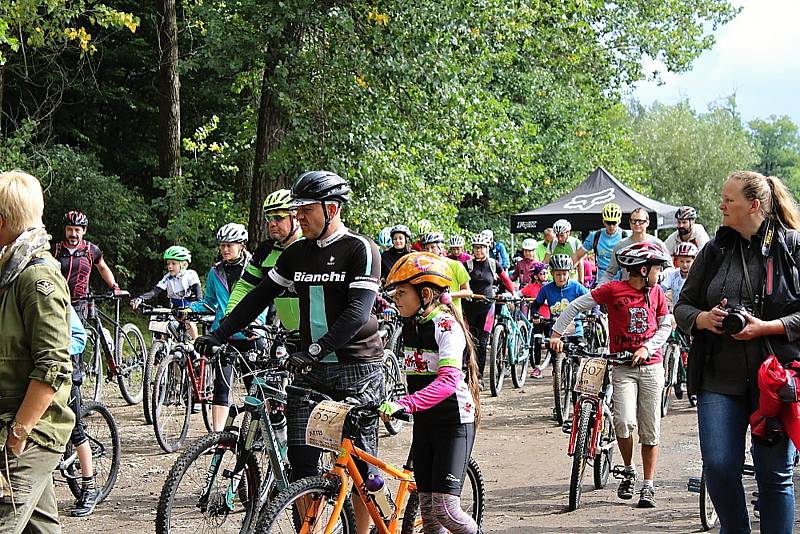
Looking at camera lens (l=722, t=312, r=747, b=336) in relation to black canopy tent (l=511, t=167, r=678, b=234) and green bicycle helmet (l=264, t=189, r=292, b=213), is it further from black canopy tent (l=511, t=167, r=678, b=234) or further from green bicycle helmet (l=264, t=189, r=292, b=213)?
black canopy tent (l=511, t=167, r=678, b=234)

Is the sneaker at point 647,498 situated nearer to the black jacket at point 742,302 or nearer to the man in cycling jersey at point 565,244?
the black jacket at point 742,302

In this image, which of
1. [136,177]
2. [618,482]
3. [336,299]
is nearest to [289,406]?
[336,299]

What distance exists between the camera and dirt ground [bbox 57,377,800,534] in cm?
726

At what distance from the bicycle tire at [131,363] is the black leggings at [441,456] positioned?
25.4 feet

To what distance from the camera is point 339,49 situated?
48.2 ft

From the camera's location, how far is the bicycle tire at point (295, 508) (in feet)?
15.5

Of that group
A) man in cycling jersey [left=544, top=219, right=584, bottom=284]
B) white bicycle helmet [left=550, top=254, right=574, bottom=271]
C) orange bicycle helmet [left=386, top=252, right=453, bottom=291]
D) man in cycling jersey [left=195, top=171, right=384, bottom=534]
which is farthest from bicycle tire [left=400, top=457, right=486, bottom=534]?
man in cycling jersey [left=544, top=219, right=584, bottom=284]

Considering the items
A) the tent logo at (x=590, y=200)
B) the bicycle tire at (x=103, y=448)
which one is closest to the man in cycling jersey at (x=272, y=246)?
the bicycle tire at (x=103, y=448)

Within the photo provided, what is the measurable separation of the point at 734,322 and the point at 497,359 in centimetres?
936

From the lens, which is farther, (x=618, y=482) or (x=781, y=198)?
(x=618, y=482)

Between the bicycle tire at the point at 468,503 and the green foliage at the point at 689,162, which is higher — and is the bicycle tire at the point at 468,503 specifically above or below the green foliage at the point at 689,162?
below

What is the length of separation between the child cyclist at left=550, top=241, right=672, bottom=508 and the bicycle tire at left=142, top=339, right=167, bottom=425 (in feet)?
13.6

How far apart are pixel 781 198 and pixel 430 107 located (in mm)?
10861

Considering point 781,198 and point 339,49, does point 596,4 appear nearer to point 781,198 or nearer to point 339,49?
point 339,49
